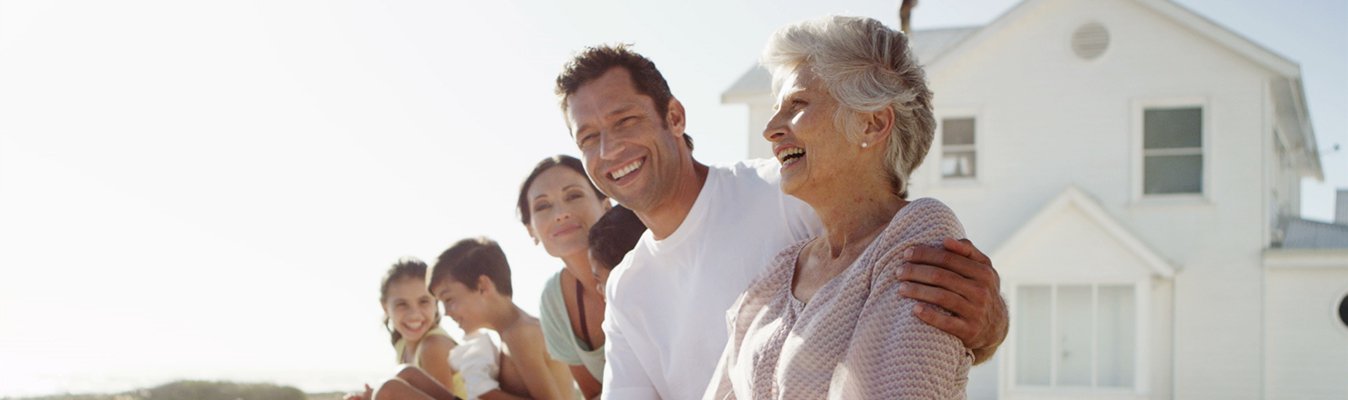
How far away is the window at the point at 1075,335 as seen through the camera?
1647 cm

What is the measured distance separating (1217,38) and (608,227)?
14.0 metres

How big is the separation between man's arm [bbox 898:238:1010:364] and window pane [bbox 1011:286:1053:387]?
593 inches

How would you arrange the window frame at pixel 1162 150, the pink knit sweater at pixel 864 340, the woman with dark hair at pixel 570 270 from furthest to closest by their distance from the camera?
the window frame at pixel 1162 150
the woman with dark hair at pixel 570 270
the pink knit sweater at pixel 864 340

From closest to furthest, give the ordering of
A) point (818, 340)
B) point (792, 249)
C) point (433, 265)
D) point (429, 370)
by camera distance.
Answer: point (818, 340) < point (792, 249) < point (433, 265) < point (429, 370)

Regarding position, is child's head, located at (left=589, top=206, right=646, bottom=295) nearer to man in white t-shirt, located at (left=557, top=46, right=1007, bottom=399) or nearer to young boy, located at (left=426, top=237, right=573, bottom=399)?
man in white t-shirt, located at (left=557, top=46, right=1007, bottom=399)

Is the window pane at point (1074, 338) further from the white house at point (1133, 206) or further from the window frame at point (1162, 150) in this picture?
the window frame at point (1162, 150)

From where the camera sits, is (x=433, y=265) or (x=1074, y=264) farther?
(x=1074, y=264)

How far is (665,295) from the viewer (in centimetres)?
351

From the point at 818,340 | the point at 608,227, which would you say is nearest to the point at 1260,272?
the point at 608,227

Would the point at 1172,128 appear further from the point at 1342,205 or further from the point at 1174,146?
the point at 1342,205

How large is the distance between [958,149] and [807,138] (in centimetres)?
1495

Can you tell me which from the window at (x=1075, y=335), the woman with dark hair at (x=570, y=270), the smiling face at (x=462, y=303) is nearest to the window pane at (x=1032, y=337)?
the window at (x=1075, y=335)

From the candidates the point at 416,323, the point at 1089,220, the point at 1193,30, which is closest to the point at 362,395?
the point at 416,323

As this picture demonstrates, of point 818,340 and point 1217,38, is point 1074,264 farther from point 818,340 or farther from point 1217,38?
point 818,340
